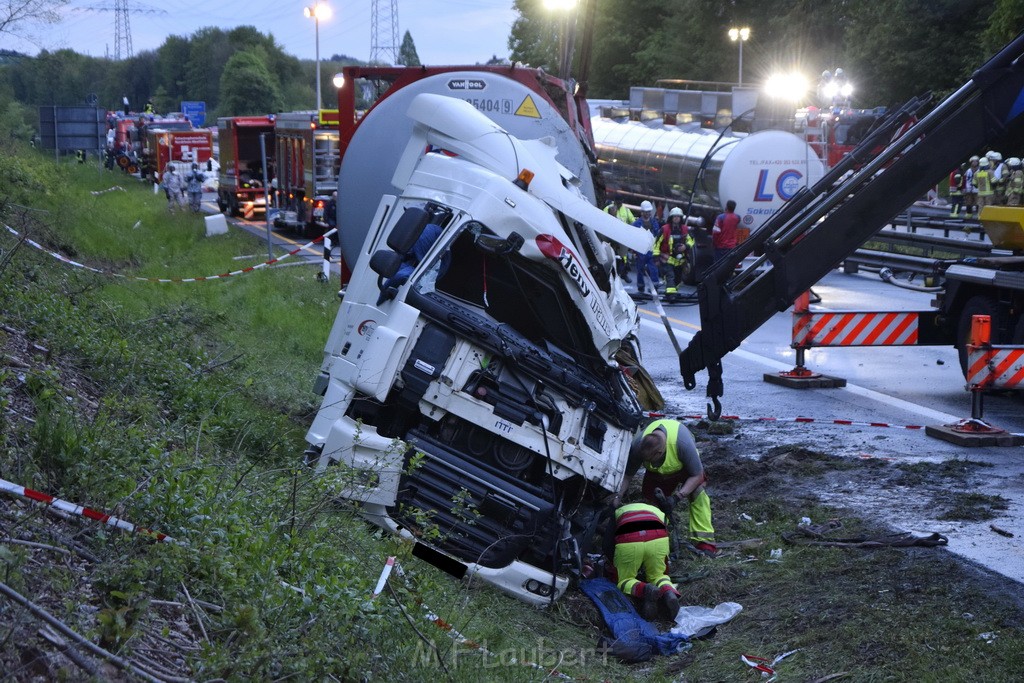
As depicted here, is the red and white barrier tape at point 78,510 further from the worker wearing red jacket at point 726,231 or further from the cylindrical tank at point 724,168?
the cylindrical tank at point 724,168

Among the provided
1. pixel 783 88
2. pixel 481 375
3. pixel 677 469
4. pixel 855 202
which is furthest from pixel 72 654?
pixel 783 88

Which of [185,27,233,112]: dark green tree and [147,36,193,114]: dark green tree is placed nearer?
[185,27,233,112]: dark green tree

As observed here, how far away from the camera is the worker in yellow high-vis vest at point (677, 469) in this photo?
7.75 m

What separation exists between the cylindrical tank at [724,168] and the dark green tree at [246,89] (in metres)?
51.1

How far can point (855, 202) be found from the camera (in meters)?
9.35

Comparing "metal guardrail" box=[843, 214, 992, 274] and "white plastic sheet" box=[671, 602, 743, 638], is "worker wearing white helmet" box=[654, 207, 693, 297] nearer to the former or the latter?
"metal guardrail" box=[843, 214, 992, 274]

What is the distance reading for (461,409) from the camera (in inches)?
258

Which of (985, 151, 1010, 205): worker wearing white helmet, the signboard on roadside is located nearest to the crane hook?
(985, 151, 1010, 205): worker wearing white helmet

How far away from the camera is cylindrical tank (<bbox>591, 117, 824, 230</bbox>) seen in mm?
23703

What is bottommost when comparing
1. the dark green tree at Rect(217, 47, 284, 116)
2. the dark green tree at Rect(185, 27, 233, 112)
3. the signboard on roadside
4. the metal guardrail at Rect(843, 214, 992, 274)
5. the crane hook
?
the crane hook

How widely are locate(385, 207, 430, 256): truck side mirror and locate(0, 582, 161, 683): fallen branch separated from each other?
349 cm

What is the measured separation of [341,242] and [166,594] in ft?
19.7

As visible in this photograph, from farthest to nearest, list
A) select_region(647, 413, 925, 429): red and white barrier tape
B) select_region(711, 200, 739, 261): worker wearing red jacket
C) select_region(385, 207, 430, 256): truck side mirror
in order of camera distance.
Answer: select_region(711, 200, 739, 261): worker wearing red jacket, select_region(647, 413, 925, 429): red and white barrier tape, select_region(385, 207, 430, 256): truck side mirror

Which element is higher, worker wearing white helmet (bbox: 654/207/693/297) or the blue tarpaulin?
worker wearing white helmet (bbox: 654/207/693/297)
